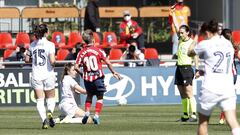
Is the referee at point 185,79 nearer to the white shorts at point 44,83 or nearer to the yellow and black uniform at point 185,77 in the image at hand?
the yellow and black uniform at point 185,77

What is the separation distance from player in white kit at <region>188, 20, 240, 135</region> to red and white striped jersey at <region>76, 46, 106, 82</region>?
5831 millimetres

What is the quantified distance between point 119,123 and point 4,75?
25.9 feet

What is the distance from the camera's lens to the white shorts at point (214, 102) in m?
13.1

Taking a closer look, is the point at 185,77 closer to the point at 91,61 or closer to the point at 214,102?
the point at 91,61

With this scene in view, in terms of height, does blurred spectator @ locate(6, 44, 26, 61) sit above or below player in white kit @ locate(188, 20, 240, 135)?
above

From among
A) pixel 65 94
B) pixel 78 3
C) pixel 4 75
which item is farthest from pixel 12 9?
pixel 65 94

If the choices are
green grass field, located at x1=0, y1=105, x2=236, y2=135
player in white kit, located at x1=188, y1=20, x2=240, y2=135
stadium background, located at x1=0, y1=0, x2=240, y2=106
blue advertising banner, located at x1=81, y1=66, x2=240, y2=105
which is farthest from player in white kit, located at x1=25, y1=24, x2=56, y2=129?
blue advertising banner, located at x1=81, y1=66, x2=240, y2=105

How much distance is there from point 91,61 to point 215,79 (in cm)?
608

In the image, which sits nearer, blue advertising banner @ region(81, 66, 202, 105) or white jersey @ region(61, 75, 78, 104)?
white jersey @ region(61, 75, 78, 104)

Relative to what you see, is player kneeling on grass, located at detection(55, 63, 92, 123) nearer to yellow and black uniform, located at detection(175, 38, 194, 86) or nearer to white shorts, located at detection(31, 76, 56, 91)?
white shorts, located at detection(31, 76, 56, 91)

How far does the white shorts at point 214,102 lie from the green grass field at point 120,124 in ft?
12.1

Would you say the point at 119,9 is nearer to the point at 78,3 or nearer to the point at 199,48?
the point at 78,3

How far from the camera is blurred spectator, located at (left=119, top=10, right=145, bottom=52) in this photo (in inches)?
1233

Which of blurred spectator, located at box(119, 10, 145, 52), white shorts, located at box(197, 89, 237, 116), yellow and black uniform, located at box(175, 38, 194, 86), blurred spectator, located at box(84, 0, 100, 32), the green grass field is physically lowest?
the green grass field
